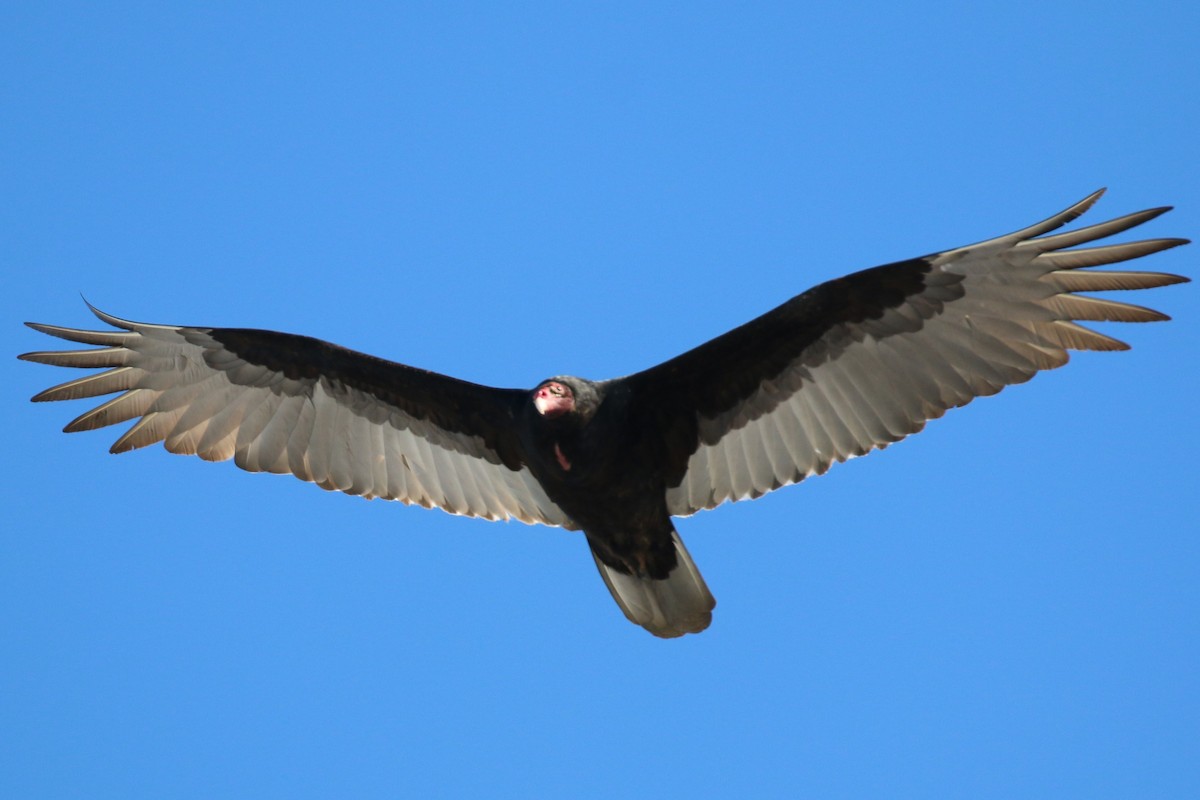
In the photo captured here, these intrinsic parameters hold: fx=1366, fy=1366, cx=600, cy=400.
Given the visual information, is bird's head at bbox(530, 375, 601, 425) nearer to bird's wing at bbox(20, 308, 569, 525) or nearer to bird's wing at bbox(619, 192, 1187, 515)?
bird's wing at bbox(619, 192, 1187, 515)

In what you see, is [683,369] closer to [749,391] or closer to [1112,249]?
[749,391]

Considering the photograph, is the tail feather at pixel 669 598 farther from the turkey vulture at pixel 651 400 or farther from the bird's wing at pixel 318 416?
the bird's wing at pixel 318 416

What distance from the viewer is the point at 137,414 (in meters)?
7.46

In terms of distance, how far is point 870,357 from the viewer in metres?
6.82

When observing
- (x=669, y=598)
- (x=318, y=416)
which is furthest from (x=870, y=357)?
(x=318, y=416)

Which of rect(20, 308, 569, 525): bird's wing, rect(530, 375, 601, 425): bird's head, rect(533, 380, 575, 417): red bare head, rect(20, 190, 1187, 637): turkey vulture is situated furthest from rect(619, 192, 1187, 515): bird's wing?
rect(20, 308, 569, 525): bird's wing

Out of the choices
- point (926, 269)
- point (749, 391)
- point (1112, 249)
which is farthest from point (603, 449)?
point (1112, 249)

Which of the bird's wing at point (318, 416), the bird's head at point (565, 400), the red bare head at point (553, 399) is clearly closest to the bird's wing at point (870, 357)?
the bird's head at point (565, 400)

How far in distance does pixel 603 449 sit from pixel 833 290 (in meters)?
1.36

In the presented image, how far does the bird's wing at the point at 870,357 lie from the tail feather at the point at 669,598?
1.16 feet

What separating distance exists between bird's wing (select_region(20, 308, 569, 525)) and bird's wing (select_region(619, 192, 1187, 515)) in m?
0.99

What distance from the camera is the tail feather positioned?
6938 mm

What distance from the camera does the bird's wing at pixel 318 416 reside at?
7.42 meters

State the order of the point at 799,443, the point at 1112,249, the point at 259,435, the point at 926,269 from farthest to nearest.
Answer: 1. the point at 259,435
2. the point at 799,443
3. the point at 926,269
4. the point at 1112,249
